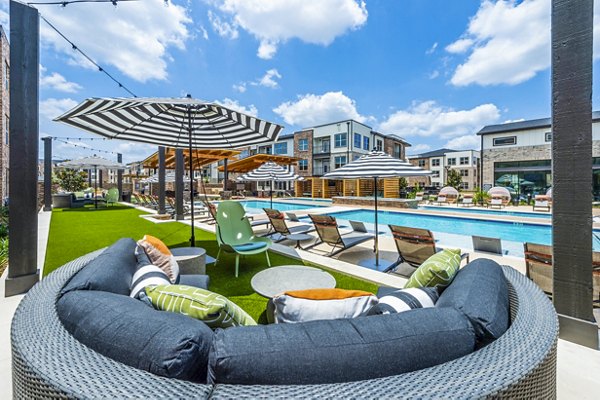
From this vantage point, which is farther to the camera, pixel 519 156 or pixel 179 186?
pixel 519 156

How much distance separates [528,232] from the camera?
32.1 ft

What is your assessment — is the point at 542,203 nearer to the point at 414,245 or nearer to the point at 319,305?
the point at 414,245

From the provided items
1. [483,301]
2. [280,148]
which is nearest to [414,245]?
[483,301]

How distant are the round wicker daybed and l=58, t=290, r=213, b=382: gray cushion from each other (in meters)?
0.04

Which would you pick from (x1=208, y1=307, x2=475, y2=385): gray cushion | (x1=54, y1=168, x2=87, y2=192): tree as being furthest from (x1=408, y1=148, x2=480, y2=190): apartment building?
(x1=208, y1=307, x2=475, y2=385): gray cushion

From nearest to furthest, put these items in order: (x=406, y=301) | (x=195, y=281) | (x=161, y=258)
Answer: (x=406, y=301), (x=161, y=258), (x=195, y=281)

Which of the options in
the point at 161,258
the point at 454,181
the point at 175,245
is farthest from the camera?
the point at 454,181

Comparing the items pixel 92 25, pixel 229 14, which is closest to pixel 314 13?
pixel 229 14

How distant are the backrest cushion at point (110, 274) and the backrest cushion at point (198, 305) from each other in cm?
43

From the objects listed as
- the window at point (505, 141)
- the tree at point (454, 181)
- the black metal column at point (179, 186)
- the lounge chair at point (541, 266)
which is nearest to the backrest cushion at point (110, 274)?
the lounge chair at point (541, 266)

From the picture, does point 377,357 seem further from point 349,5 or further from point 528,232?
point 528,232

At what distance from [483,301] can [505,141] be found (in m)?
31.3

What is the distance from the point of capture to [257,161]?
1058 inches

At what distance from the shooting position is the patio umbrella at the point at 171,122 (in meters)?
3.54
